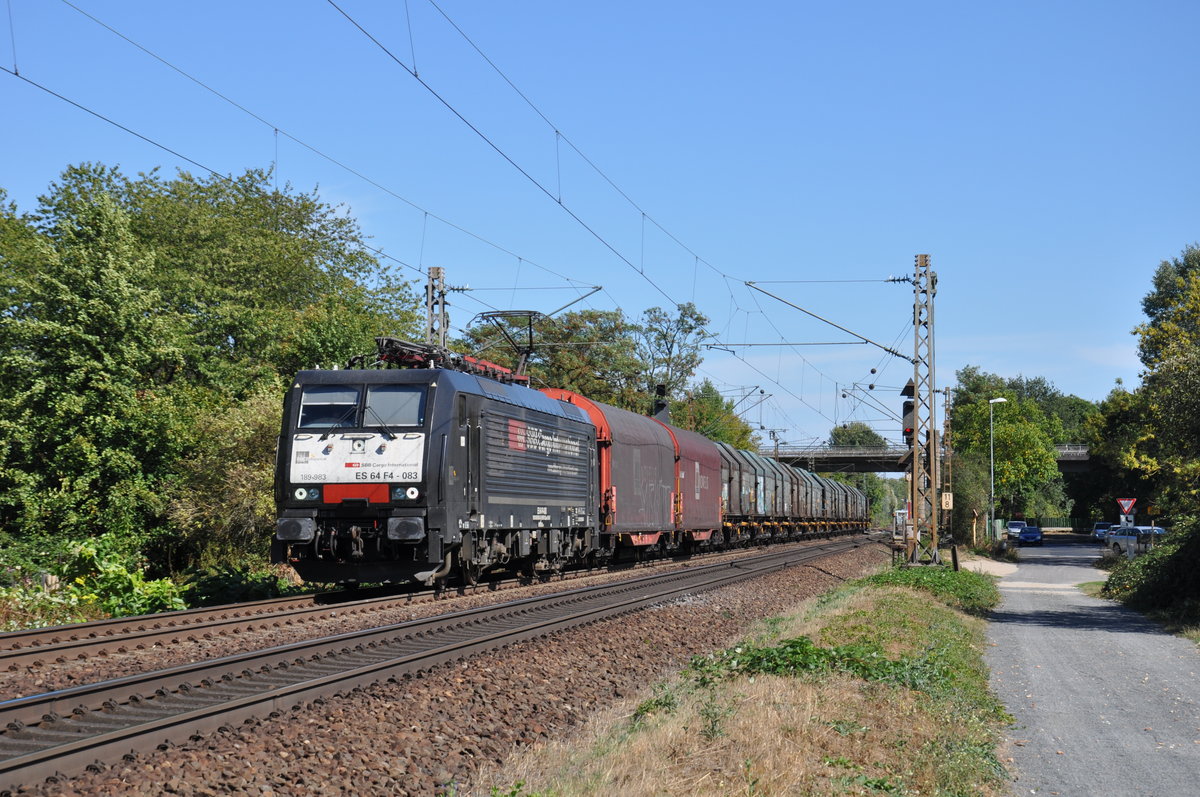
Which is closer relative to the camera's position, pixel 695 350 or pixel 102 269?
pixel 102 269

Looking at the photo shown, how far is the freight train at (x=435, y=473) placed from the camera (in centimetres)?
1585

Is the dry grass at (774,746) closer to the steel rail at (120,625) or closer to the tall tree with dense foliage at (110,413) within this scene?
the steel rail at (120,625)

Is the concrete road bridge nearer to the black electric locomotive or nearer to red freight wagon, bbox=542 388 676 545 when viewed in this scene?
red freight wagon, bbox=542 388 676 545

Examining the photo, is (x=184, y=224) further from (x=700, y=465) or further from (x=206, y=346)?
(x=700, y=465)

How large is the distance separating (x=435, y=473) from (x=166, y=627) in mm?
4542

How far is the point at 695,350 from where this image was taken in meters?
71.1

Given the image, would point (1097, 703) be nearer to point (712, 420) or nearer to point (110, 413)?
point (110, 413)

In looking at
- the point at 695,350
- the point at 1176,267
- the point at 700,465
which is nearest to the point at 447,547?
the point at 700,465

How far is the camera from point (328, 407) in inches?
647

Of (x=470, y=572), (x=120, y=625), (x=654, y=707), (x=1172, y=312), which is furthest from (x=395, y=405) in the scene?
(x=1172, y=312)

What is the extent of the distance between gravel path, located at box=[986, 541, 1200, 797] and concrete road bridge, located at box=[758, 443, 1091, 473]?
241 ft

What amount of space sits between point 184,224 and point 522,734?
35.9 metres

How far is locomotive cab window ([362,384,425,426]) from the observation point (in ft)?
53.1

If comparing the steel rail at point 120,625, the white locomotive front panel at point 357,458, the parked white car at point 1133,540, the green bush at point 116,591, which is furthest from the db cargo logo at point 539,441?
the parked white car at point 1133,540
